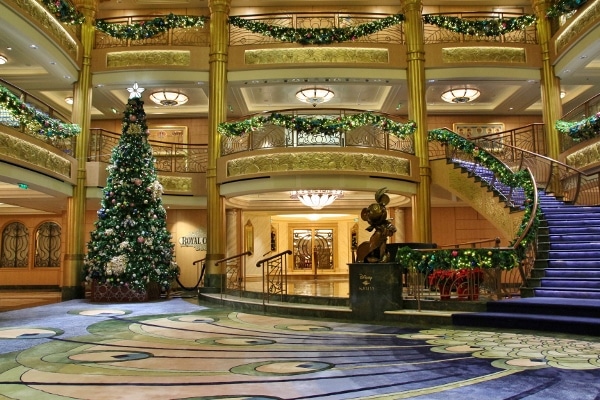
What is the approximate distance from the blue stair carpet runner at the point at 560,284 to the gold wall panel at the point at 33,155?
29.5ft

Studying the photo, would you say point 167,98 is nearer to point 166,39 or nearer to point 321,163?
point 166,39

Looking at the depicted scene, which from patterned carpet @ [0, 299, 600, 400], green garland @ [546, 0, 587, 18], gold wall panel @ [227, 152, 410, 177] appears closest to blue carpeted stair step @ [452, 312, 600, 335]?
patterned carpet @ [0, 299, 600, 400]

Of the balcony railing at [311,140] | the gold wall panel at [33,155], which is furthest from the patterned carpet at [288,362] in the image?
the balcony railing at [311,140]

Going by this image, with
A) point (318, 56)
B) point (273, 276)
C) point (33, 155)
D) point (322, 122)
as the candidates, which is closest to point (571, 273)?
point (273, 276)

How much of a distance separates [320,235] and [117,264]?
30.7ft

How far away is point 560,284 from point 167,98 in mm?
11840

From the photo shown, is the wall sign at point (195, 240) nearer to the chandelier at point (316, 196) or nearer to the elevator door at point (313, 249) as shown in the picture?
the elevator door at point (313, 249)

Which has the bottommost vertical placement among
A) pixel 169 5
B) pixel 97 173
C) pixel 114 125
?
pixel 97 173

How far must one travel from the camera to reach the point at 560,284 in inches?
320

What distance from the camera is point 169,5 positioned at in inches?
620

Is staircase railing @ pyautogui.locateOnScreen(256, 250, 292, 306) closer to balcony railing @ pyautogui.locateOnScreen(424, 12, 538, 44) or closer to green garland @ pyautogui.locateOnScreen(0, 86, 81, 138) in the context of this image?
green garland @ pyautogui.locateOnScreen(0, 86, 81, 138)

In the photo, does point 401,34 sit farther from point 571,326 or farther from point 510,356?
point 510,356

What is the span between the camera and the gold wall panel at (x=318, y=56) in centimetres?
1379

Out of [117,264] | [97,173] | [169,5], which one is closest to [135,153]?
[97,173]
